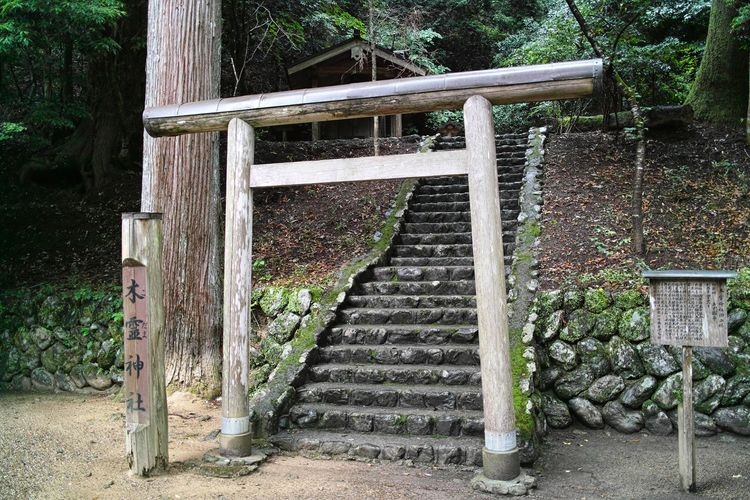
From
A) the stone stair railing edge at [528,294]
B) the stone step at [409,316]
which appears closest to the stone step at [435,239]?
the stone stair railing edge at [528,294]

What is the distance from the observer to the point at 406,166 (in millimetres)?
4746

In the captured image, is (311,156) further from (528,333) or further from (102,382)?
(528,333)

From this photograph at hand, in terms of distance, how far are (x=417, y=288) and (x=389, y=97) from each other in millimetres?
3292

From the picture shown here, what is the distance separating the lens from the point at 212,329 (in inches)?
272

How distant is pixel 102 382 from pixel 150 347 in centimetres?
358

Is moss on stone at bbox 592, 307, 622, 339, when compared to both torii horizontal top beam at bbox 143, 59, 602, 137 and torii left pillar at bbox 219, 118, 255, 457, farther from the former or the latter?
torii left pillar at bbox 219, 118, 255, 457

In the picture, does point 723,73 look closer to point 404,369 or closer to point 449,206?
point 449,206

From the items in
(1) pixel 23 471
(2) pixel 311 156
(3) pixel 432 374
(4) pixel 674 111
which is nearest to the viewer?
(1) pixel 23 471

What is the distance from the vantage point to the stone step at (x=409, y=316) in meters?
6.91

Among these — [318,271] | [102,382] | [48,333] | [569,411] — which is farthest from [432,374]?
[48,333]

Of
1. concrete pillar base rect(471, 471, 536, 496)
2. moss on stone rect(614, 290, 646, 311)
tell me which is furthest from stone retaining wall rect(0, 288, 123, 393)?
moss on stone rect(614, 290, 646, 311)

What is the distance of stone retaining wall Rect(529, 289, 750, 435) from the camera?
5.83 meters

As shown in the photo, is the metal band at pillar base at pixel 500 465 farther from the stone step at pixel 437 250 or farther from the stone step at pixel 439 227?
the stone step at pixel 439 227

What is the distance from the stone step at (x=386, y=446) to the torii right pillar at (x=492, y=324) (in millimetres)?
512
